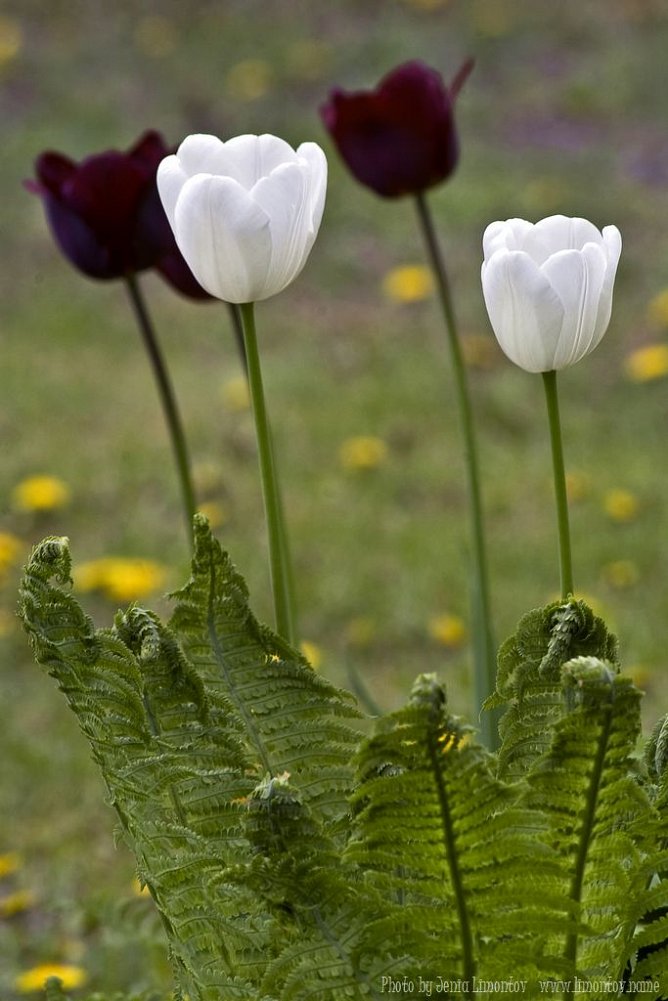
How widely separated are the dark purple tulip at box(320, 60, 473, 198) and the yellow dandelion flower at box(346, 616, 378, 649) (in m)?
1.25

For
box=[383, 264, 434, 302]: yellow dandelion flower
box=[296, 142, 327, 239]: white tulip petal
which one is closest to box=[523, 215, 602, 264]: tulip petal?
box=[296, 142, 327, 239]: white tulip petal

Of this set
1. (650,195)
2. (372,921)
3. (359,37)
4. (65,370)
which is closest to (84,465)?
(65,370)

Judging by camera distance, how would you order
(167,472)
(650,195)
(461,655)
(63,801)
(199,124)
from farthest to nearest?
(199,124) → (650,195) → (167,472) → (461,655) → (63,801)

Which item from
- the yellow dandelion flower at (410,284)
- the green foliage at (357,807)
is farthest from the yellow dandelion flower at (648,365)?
the green foliage at (357,807)

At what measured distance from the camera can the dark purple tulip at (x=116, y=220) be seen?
1288mm

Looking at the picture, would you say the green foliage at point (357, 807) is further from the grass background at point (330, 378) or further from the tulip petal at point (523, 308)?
the grass background at point (330, 378)

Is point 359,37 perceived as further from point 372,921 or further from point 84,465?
point 372,921

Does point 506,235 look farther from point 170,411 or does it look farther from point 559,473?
point 170,411

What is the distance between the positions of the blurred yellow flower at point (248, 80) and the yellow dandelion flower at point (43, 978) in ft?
14.4

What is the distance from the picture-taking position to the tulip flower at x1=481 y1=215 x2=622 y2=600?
0.87 m

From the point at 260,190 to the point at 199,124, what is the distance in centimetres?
463

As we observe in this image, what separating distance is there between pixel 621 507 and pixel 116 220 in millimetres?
1919

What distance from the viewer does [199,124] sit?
533 centimetres

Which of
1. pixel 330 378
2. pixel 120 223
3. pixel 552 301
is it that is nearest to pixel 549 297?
pixel 552 301
